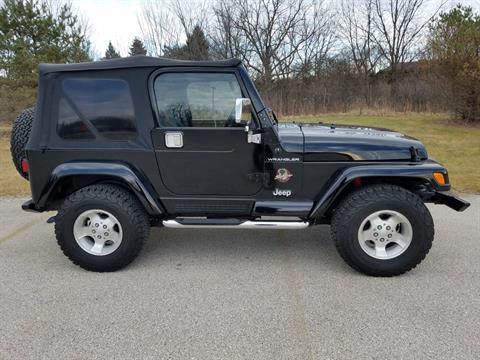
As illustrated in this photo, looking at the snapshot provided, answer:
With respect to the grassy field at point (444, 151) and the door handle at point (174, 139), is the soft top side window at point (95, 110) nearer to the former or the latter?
the door handle at point (174, 139)

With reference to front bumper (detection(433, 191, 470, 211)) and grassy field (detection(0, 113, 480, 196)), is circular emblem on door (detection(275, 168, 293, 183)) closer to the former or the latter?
front bumper (detection(433, 191, 470, 211))

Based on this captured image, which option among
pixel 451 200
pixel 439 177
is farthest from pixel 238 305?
pixel 451 200

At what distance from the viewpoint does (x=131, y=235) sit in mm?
3264

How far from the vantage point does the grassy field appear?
636 cm

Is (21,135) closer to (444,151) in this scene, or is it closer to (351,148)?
(351,148)

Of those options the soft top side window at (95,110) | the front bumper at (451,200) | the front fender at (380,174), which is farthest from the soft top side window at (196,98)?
the front bumper at (451,200)

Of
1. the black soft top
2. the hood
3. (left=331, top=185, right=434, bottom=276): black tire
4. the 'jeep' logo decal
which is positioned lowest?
(left=331, top=185, right=434, bottom=276): black tire

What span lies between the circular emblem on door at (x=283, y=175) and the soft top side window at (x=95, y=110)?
1.35m

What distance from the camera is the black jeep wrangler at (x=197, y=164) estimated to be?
317 cm

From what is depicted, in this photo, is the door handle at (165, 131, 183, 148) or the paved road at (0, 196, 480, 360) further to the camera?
the door handle at (165, 131, 183, 148)

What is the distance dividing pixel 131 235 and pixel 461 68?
14.4 meters

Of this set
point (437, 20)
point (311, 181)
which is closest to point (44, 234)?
point (311, 181)

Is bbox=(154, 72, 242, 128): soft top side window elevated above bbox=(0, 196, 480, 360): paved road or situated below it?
above

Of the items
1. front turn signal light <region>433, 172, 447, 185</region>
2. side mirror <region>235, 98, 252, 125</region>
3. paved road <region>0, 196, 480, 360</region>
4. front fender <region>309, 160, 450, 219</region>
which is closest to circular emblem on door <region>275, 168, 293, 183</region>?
front fender <region>309, 160, 450, 219</region>
